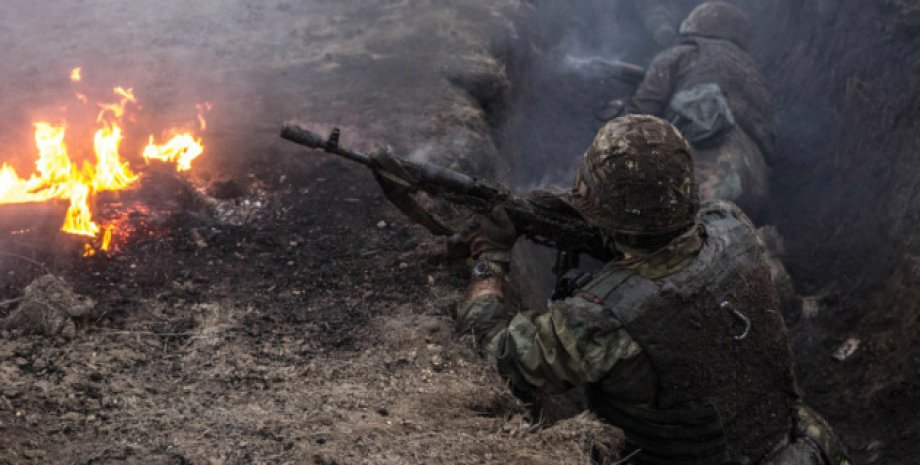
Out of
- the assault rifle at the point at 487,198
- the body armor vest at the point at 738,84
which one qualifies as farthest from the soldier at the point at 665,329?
the body armor vest at the point at 738,84

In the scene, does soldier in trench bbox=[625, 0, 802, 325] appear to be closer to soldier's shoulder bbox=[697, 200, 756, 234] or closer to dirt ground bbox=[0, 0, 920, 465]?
dirt ground bbox=[0, 0, 920, 465]

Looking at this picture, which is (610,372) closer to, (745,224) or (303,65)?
(745,224)

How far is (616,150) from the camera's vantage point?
2.79 m

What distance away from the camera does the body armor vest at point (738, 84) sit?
8.12 meters

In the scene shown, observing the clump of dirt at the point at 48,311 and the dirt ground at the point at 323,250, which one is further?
the clump of dirt at the point at 48,311

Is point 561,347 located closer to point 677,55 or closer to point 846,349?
point 846,349

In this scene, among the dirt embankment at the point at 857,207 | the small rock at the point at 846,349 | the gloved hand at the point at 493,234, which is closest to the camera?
the gloved hand at the point at 493,234

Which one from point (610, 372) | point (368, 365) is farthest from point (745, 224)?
point (368, 365)

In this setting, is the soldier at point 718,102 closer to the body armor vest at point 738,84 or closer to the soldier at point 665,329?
the body armor vest at point 738,84

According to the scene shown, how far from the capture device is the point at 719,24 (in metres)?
9.26

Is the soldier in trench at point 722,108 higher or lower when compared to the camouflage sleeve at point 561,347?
lower

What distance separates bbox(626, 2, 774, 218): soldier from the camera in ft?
24.1

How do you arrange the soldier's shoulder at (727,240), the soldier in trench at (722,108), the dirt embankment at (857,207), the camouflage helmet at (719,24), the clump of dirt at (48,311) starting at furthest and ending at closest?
the camouflage helmet at (719,24), the soldier in trench at (722,108), the dirt embankment at (857,207), the clump of dirt at (48,311), the soldier's shoulder at (727,240)

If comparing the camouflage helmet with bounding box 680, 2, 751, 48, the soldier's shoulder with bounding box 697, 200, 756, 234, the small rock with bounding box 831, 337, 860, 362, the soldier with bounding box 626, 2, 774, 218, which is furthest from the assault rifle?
the camouflage helmet with bounding box 680, 2, 751, 48
